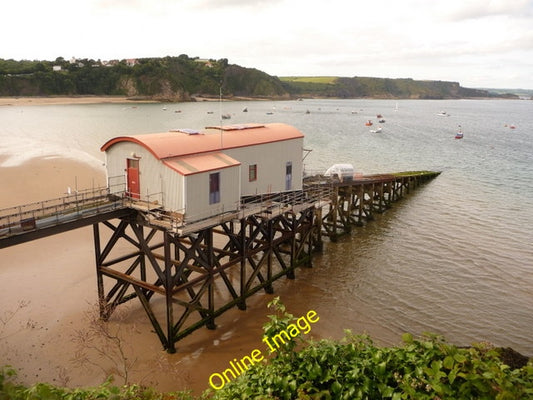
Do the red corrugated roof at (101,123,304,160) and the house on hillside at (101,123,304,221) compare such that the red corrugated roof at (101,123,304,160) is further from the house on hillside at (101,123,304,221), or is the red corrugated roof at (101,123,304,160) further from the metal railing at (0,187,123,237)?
the metal railing at (0,187,123,237)

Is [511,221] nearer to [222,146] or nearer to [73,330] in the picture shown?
[222,146]

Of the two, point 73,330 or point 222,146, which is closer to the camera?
point 73,330

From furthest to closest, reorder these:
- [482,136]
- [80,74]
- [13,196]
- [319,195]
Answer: [80,74]
[482,136]
[13,196]
[319,195]

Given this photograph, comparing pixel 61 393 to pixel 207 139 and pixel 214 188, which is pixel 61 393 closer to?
pixel 214 188

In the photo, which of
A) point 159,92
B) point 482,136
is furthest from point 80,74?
point 482,136

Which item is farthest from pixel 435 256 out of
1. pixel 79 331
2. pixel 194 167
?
pixel 79 331

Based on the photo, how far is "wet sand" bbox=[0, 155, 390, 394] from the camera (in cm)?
1788

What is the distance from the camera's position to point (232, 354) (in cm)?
1964

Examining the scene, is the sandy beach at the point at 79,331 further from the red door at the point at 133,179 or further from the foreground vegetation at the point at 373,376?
the foreground vegetation at the point at 373,376

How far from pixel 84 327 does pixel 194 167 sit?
31.8 ft

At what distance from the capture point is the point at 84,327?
68.2 ft

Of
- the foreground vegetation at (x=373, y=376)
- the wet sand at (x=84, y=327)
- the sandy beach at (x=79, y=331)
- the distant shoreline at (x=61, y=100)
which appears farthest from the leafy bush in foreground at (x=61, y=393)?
the distant shoreline at (x=61, y=100)

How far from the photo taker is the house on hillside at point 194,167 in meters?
19.1

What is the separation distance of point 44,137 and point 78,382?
70.5 meters
